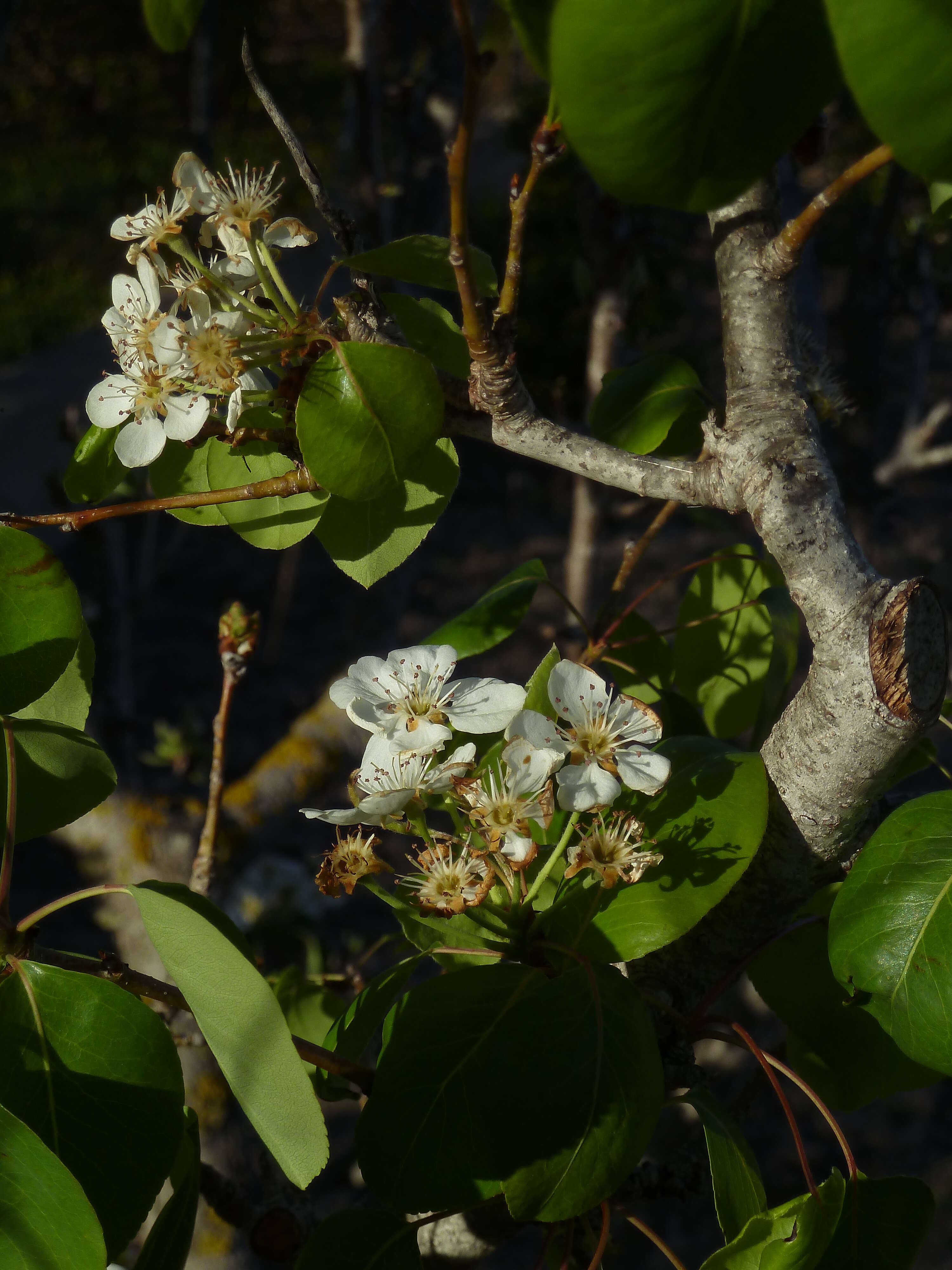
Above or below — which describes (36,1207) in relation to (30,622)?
below

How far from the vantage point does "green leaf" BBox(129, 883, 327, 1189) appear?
1.87 ft

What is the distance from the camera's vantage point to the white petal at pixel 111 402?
2.44 feet

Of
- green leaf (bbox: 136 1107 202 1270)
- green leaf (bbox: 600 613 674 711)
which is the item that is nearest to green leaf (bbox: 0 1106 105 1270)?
green leaf (bbox: 136 1107 202 1270)

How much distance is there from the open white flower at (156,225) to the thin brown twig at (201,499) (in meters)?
0.17

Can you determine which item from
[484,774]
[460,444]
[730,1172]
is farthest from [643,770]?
[460,444]

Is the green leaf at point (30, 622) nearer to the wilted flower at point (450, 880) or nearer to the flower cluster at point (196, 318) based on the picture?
the flower cluster at point (196, 318)

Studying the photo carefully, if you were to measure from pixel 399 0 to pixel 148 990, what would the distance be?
264cm

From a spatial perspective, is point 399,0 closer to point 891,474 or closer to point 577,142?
point 891,474

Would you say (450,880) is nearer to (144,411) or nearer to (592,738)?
(592,738)

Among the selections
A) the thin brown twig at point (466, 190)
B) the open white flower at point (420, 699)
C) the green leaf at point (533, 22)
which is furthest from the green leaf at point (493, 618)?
the green leaf at point (533, 22)

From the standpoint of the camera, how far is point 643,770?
0.69m

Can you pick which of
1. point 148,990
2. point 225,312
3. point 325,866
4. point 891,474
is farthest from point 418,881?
point 891,474

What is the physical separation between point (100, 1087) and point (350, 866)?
22 cm

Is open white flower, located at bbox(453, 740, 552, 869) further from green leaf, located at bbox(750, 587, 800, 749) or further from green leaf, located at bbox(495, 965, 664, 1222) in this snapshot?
green leaf, located at bbox(750, 587, 800, 749)
